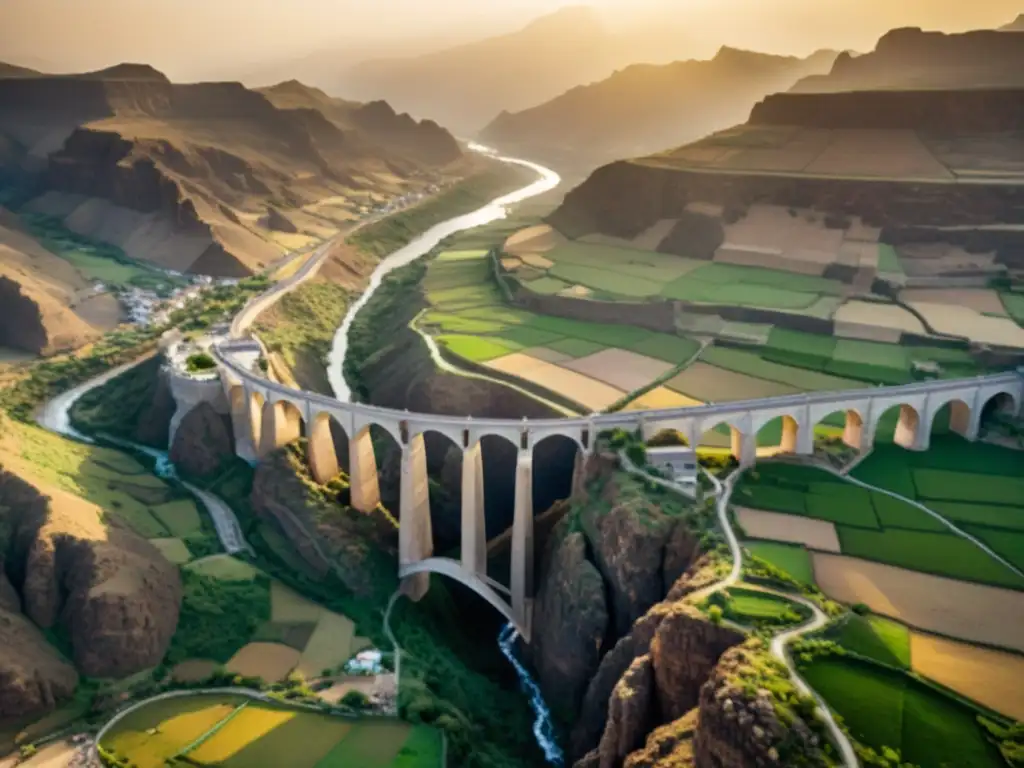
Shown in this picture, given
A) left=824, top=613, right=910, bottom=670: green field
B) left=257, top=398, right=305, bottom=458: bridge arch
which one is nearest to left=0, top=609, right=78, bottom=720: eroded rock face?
left=257, top=398, right=305, bottom=458: bridge arch

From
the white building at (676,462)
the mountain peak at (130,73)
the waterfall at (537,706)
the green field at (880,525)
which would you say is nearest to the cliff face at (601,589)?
the waterfall at (537,706)

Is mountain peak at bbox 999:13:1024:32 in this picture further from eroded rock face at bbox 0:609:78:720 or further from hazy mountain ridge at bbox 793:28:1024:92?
eroded rock face at bbox 0:609:78:720

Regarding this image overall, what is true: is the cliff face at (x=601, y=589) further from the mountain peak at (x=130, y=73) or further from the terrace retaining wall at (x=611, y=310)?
the mountain peak at (x=130, y=73)

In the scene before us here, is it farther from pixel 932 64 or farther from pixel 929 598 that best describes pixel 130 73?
pixel 929 598

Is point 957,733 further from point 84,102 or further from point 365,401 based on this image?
point 84,102

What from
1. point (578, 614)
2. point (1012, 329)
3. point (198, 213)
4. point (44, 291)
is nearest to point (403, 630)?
point (578, 614)

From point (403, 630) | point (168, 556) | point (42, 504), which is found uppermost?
point (42, 504)

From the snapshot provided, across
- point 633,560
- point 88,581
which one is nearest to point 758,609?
point 633,560
